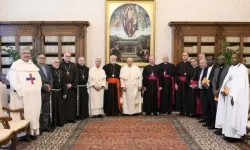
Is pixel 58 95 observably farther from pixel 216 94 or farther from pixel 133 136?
pixel 216 94

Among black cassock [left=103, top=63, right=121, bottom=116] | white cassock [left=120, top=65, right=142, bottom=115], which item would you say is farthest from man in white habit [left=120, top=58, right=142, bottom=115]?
black cassock [left=103, top=63, right=121, bottom=116]

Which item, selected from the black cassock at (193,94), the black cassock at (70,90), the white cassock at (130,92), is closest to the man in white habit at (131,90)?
the white cassock at (130,92)

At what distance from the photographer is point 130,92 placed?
9.63 m

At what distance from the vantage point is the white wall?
36.4ft

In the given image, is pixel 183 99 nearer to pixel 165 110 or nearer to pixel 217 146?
pixel 165 110

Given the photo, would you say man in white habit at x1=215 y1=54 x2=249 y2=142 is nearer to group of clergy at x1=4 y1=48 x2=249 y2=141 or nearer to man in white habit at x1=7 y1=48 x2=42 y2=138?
group of clergy at x1=4 y1=48 x2=249 y2=141

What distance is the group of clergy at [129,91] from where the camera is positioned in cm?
636

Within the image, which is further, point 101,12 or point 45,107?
point 101,12

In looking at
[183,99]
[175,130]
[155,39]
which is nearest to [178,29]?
[155,39]

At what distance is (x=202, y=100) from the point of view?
8703 millimetres

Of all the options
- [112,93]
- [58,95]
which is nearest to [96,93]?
[112,93]

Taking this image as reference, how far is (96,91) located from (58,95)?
1648 millimetres

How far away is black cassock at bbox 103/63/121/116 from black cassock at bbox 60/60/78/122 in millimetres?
1229

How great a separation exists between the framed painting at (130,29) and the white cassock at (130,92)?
1.47m
